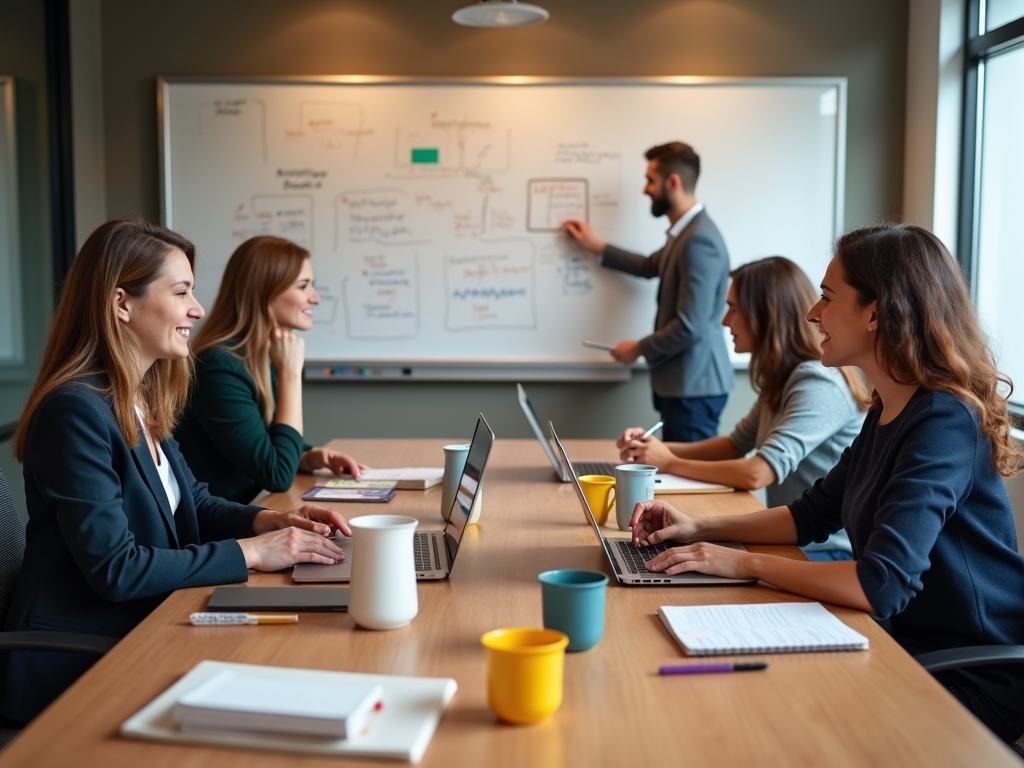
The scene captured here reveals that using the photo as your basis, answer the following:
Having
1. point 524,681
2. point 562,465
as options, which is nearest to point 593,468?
point 562,465

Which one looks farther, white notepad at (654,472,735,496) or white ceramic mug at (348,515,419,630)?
white notepad at (654,472,735,496)

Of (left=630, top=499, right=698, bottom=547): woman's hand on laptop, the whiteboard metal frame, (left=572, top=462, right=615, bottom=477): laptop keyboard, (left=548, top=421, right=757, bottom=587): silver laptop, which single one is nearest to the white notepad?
(left=572, top=462, right=615, bottom=477): laptop keyboard

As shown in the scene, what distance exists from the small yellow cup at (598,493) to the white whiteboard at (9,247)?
2589 mm

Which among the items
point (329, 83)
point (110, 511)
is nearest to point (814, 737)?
point (110, 511)

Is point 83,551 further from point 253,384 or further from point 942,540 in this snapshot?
point 942,540

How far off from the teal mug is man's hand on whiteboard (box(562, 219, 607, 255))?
236cm

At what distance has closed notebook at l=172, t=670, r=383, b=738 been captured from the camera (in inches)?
37.4

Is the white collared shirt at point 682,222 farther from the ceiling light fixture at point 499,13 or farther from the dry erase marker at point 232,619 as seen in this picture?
the dry erase marker at point 232,619

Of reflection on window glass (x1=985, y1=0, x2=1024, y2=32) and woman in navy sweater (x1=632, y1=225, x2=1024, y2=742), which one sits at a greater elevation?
reflection on window glass (x1=985, y1=0, x2=1024, y2=32)

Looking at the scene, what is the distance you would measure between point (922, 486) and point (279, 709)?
946 mm

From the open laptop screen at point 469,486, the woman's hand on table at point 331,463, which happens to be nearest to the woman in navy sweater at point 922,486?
the open laptop screen at point 469,486

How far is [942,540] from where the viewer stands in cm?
153

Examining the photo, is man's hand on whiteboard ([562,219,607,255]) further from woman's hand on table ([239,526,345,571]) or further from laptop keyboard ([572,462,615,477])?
woman's hand on table ([239,526,345,571])

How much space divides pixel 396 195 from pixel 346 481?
204 cm
